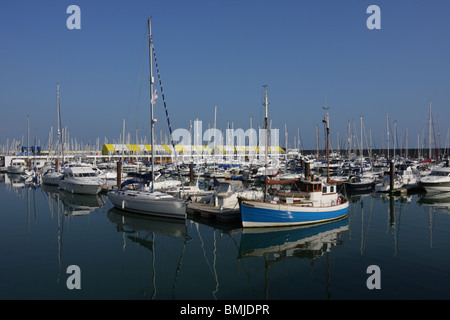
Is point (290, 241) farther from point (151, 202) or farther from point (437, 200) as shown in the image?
point (437, 200)

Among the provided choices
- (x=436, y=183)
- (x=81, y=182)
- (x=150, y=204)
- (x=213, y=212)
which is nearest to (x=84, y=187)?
(x=81, y=182)

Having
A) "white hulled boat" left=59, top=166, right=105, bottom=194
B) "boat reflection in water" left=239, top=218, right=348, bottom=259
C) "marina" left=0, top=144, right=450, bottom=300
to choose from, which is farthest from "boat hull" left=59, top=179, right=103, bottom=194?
"boat reflection in water" left=239, top=218, right=348, bottom=259

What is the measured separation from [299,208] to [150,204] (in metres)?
11.6

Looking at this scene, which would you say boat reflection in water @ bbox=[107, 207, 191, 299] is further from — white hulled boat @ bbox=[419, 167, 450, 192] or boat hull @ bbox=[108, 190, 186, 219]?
white hulled boat @ bbox=[419, 167, 450, 192]

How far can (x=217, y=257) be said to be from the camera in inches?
708

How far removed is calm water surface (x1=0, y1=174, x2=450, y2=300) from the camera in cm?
1341

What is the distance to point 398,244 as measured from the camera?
65.9ft

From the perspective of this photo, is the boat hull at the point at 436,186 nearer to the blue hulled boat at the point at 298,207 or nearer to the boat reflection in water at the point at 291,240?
the blue hulled boat at the point at 298,207

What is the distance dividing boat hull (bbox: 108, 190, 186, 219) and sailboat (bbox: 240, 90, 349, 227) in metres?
5.45

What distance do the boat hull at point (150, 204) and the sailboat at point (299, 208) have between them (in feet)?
17.9
